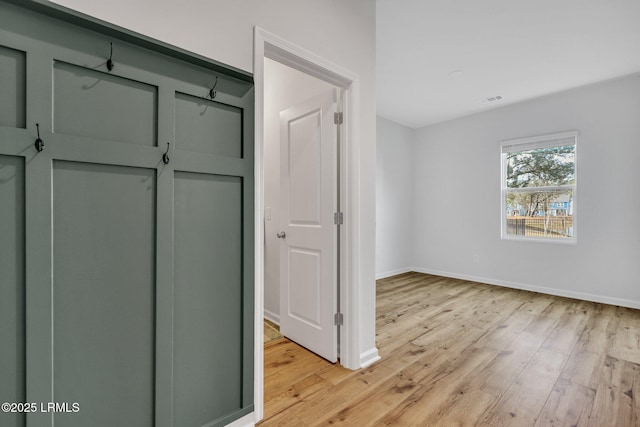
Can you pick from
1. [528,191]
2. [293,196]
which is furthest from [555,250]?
[293,196]

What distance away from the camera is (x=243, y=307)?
1.55 m

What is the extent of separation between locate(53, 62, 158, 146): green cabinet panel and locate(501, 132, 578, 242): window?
5090 mm

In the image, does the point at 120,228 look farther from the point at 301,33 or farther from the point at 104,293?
the point at 301,33

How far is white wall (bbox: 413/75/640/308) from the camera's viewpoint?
366 centimetres

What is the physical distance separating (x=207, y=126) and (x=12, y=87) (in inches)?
26.0

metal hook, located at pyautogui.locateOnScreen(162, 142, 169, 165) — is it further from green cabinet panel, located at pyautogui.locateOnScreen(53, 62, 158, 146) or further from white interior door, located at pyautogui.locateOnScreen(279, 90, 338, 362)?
white interior door, located at pyautogui.locateOnScreen(279, 90, 338, 362)

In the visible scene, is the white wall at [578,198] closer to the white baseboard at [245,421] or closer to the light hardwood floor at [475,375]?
the light hardwood floor at [475,375]

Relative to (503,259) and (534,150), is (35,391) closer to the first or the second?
(503,259)

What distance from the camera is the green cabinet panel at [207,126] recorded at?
1.35 metres

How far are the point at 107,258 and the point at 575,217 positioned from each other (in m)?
5.27

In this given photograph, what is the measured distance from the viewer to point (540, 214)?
14.5ft

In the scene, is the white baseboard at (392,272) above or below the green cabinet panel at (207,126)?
below

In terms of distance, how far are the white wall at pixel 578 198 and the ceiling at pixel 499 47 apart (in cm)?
39

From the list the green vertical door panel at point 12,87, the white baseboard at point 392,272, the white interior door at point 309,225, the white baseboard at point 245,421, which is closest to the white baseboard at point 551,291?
the white baseboard at point 392,272
